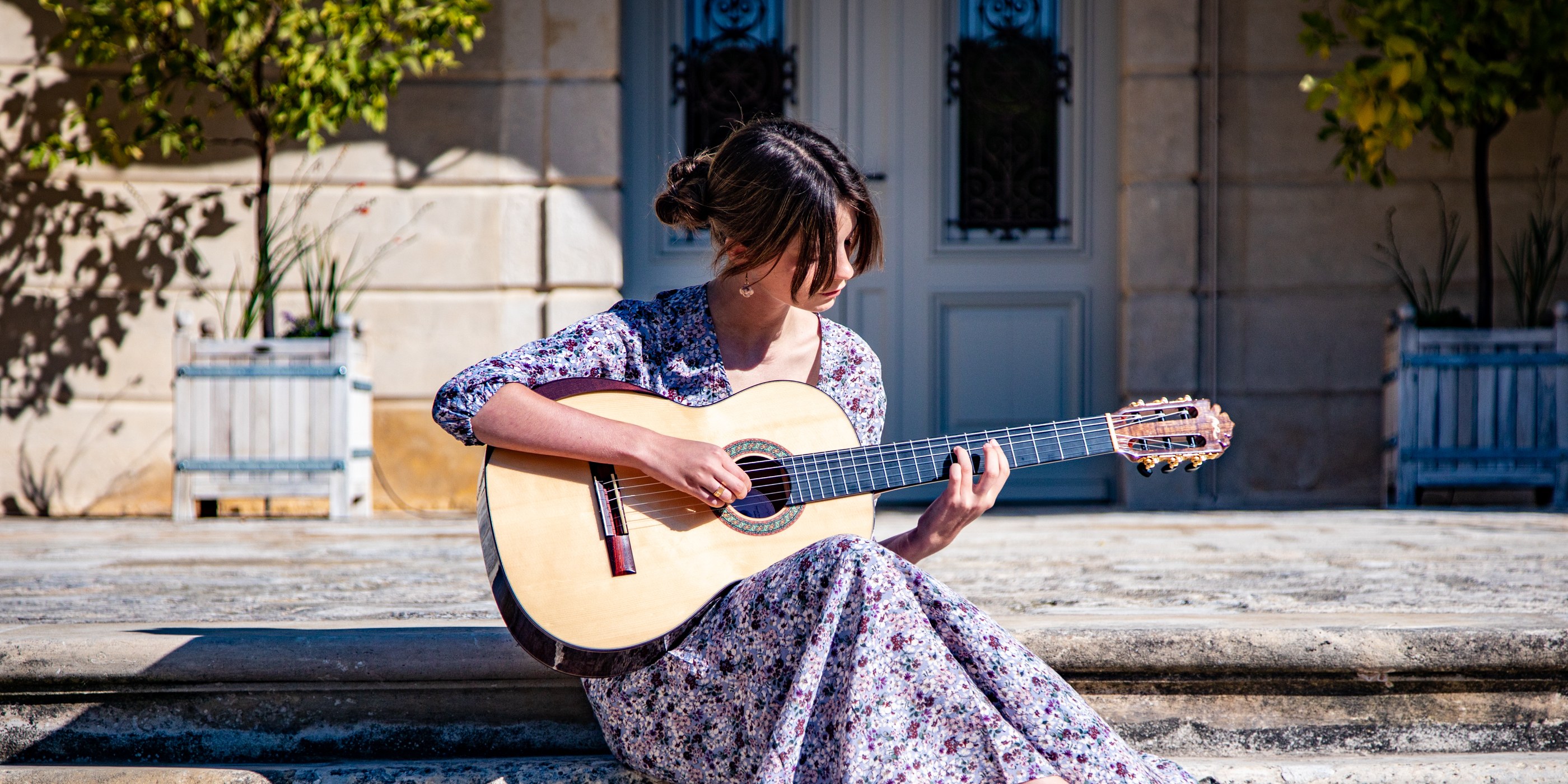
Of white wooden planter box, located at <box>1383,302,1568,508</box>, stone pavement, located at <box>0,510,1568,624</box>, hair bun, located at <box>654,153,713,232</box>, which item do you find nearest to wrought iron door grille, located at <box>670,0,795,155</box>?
stone pavement, located at <box>0,510,1568,624</box>

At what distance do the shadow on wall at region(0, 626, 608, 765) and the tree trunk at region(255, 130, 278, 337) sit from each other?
2.81m

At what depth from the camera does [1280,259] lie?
15.7 ft

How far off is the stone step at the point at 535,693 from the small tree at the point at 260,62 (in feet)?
9.27

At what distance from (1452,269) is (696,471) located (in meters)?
4.29

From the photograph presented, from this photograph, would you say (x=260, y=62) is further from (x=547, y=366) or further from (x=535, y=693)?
(x=535, y=693)

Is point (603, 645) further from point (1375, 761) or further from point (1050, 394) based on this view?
point (1050, 394)

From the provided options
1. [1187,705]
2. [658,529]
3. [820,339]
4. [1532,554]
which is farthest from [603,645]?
[1532,554]

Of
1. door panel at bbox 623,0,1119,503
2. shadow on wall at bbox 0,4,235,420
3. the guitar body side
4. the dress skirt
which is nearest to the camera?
the dress skirt

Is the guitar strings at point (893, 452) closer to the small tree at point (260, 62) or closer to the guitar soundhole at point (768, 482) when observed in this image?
the guitar soundhole at point (768, 482)

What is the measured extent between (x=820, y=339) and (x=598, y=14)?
10.8ft

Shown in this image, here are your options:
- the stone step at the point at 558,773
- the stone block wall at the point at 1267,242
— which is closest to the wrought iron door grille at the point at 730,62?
the stone block wall at the point at 1267,242

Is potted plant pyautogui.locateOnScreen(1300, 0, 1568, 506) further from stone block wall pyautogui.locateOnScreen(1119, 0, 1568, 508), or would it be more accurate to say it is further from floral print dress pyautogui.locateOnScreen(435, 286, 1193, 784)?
floral print dress pyautogui.locateOnScreen(435, 286, 1193, 784)

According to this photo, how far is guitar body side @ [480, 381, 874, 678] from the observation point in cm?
147

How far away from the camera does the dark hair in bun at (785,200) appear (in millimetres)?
1706
